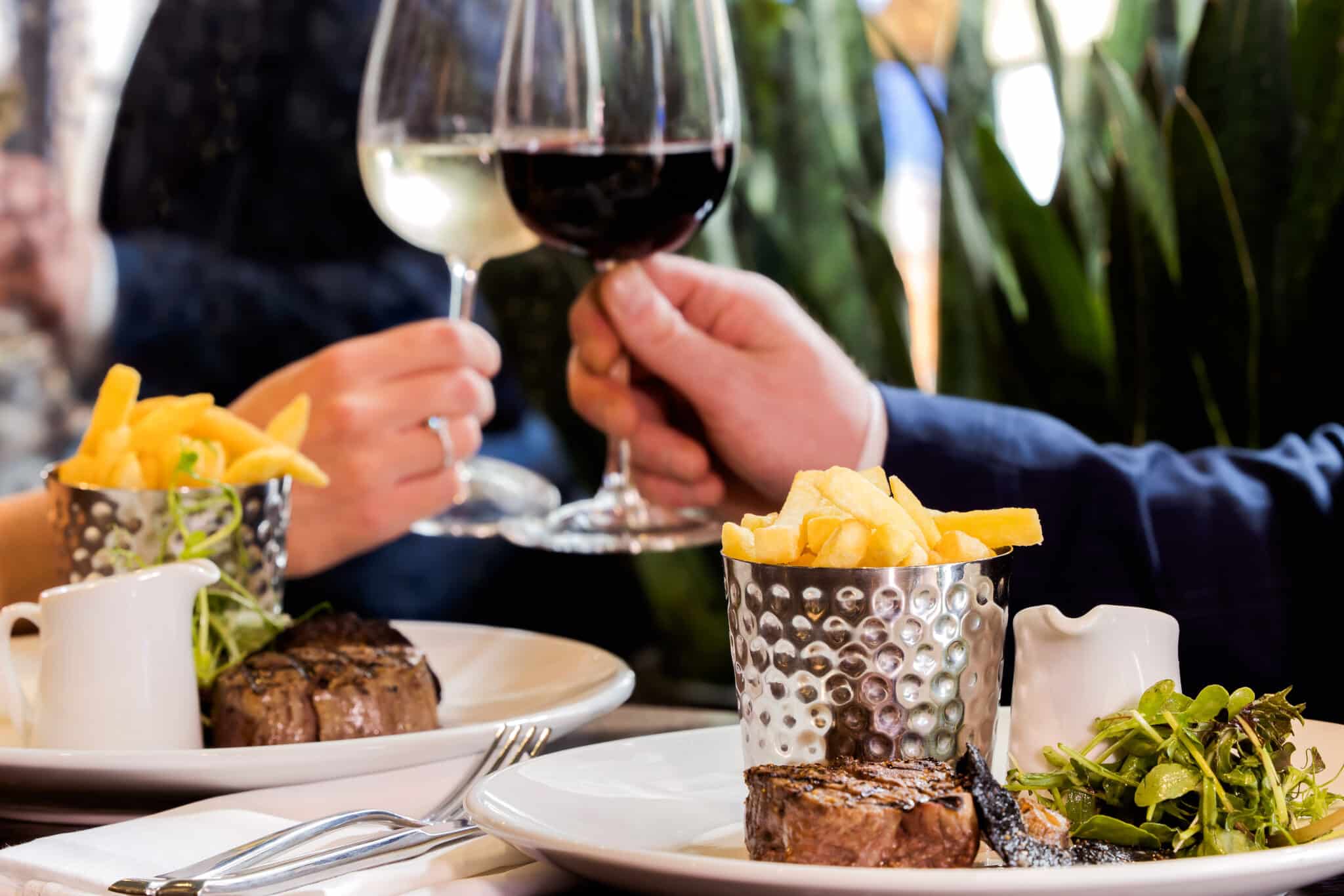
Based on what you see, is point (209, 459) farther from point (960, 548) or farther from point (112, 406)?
point (960, 548)

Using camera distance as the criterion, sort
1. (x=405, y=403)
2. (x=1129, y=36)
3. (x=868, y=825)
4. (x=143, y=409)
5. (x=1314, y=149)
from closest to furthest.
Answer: (x=868, y=825)
(x=143, y=409)
(x=405, y=403)
(x=1314, y=149)
(x=1129, y=36)

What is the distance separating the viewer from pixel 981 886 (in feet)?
1.12

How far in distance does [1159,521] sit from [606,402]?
36cm

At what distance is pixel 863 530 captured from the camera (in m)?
0.45

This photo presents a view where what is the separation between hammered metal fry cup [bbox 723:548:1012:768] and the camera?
0.45 m

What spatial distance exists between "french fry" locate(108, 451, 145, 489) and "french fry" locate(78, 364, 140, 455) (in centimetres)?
1

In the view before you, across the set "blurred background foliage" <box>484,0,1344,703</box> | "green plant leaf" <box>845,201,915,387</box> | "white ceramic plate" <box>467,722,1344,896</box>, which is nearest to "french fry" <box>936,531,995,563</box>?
"white ceramic plate" <box>467,722,1344,896</box>

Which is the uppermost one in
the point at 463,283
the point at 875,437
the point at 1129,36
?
the point at 1129,36

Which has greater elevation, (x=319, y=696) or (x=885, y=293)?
(x=885, y=293)

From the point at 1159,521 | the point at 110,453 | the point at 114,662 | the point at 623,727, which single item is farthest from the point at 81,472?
the point at 1159,521

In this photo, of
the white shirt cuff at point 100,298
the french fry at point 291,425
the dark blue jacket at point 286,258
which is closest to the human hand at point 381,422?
the french fry at point 291,425

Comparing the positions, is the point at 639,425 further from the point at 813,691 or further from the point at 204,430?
the point at 813,691

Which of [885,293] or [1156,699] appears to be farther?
[885,293]

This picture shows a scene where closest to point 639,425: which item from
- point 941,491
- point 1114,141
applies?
point 941,491
